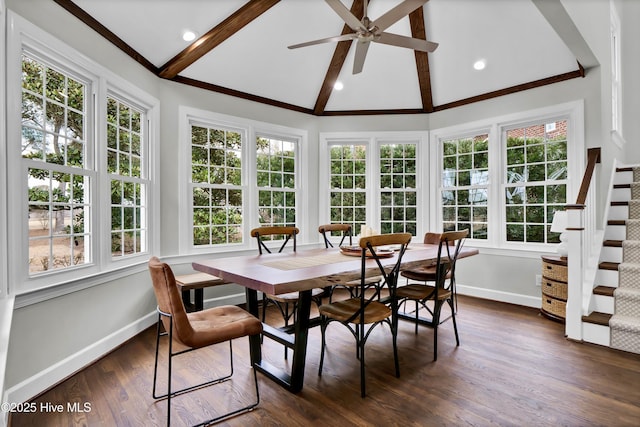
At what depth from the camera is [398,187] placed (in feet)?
17.4

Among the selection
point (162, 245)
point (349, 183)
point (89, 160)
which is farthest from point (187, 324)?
point (349, 183)

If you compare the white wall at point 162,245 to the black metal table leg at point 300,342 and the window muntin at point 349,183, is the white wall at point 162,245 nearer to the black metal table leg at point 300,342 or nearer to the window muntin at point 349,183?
the window muntin at point 349,183

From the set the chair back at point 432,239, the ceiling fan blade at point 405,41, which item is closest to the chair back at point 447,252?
the chair back at point 432,239

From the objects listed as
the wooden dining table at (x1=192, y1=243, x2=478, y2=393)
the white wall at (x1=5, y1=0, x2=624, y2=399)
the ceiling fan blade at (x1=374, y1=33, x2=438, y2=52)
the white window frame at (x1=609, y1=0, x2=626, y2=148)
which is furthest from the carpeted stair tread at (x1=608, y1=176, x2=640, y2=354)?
the ceiling fan blade at (x1=374, y1=33, x2=438, y2=52)

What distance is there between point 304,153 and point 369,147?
1.03 metres

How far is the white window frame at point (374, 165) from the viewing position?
5.19 metres

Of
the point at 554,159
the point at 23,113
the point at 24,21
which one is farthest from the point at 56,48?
the point at 554,159

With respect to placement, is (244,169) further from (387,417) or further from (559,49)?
(559,49)

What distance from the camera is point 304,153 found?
5.10 meters

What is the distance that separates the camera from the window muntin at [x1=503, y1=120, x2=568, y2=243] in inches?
161

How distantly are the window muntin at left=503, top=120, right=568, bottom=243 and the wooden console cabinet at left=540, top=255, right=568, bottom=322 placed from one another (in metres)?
0.62

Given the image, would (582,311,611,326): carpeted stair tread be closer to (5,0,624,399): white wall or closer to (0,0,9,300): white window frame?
(5,0,624,399): white wall

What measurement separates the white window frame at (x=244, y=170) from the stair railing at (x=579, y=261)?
3193 millimetres

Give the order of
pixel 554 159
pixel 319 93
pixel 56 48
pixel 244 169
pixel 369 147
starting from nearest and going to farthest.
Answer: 1. pixel 56 48
2. pixel 554 159
3. pixel 244 169
4. pixel 319 93
5. pixel 369 147
